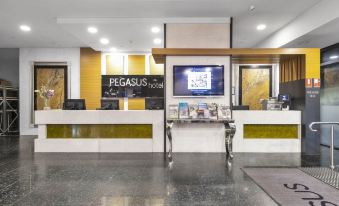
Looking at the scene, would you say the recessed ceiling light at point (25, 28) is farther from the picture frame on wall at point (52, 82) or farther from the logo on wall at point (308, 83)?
the logo on wall at point (308, 83)

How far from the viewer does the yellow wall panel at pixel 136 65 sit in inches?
449

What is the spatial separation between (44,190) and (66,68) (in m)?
8.27

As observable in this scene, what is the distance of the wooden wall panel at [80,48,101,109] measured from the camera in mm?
11336

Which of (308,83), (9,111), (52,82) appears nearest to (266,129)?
(308,83)

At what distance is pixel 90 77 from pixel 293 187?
29.4 ft

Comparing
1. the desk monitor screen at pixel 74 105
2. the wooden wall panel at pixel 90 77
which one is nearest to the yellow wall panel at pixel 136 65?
the wooden wall panel at pixel 90 77

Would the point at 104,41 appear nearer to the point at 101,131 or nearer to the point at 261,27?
the point at 101,131

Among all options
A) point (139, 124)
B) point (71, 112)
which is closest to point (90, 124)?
point (71, 112)

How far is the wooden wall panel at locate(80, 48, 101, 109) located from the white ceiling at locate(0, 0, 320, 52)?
1836mm

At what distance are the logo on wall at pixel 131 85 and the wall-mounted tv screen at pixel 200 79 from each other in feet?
13.8

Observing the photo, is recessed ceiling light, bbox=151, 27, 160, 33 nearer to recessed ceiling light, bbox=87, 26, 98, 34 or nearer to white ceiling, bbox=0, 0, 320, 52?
white ceiling, bbox=0, 0, 320, 52

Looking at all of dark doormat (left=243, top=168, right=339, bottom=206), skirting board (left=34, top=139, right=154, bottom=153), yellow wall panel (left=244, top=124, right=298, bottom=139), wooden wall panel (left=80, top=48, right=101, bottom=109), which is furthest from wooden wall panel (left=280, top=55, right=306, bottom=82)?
wooden wall panel (left=80, top=48, right=101, bottom=109)

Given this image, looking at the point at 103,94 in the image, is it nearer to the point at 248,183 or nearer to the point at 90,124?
the point at 90,124

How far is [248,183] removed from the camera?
14.2 ft
